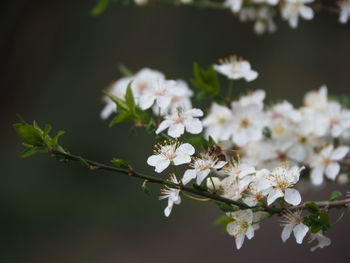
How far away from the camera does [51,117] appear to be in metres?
4.81

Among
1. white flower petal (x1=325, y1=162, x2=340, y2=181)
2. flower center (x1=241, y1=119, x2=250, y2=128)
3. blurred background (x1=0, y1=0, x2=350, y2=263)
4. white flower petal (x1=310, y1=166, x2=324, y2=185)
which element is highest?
flower center (x1=241, y1=119, x2=250, y2=128)

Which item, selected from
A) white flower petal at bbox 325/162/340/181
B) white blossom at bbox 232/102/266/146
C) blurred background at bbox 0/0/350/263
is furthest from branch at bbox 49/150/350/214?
blurred background at bbox 0/0/350/263

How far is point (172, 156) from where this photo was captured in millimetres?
1081

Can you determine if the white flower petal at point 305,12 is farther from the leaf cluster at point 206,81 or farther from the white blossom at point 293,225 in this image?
the white blossom at point 293,225

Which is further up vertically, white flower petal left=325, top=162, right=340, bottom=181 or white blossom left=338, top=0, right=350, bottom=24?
white blossom left=338, top=0, right=350, bottom=24

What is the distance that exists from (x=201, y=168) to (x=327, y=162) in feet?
1.78

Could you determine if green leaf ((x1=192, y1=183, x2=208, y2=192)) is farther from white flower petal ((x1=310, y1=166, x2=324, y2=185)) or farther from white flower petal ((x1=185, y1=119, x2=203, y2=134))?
white flower petal ((x1=310, y1=166, x2=324, y2=185))

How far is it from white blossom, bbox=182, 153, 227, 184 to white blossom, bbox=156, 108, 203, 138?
8 centimetres

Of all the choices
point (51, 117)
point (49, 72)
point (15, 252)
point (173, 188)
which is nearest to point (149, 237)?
point (15, 252)

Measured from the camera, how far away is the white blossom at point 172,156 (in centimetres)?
105

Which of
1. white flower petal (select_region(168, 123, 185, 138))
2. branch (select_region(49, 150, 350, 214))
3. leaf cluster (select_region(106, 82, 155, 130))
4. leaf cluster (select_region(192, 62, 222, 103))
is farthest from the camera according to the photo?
leaf cluster (select_region(192, 62, 222, 103))

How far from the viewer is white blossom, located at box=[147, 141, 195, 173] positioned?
41.5 inches

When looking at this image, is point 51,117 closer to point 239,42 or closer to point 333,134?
point 239,42

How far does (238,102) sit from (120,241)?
3.00m
